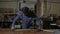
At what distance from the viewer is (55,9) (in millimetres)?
5898

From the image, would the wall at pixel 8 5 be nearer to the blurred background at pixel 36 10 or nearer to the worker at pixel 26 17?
the blurred background at pixel 36 10

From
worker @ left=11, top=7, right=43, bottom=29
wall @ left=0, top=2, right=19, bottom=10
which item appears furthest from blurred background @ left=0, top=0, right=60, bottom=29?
worker @ left=11, top=7, right=43, bottom=29

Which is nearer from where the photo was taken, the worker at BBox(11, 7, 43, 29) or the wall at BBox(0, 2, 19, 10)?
the worker at BBox(11, 7, 43, 29)

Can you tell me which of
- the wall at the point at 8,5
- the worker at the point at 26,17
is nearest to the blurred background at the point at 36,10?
the wall at the point at 8,5

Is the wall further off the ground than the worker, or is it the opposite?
the wall

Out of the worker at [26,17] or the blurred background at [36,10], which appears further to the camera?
the blurred background at [36,10]

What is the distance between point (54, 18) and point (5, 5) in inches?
67.3

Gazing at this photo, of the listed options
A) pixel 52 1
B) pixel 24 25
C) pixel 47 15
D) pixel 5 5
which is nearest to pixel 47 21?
pixel 47 15

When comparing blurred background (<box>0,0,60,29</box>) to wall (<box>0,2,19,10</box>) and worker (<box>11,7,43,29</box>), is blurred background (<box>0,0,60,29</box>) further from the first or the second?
worker (<box>11,7,43,29</box>)

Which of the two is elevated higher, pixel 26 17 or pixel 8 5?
pixel 8 5

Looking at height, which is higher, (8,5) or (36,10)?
(8,5)

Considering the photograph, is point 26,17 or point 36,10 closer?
point 26,17

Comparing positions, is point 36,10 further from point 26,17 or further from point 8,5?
point 26,17

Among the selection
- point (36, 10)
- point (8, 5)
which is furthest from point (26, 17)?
point (8, 5)
